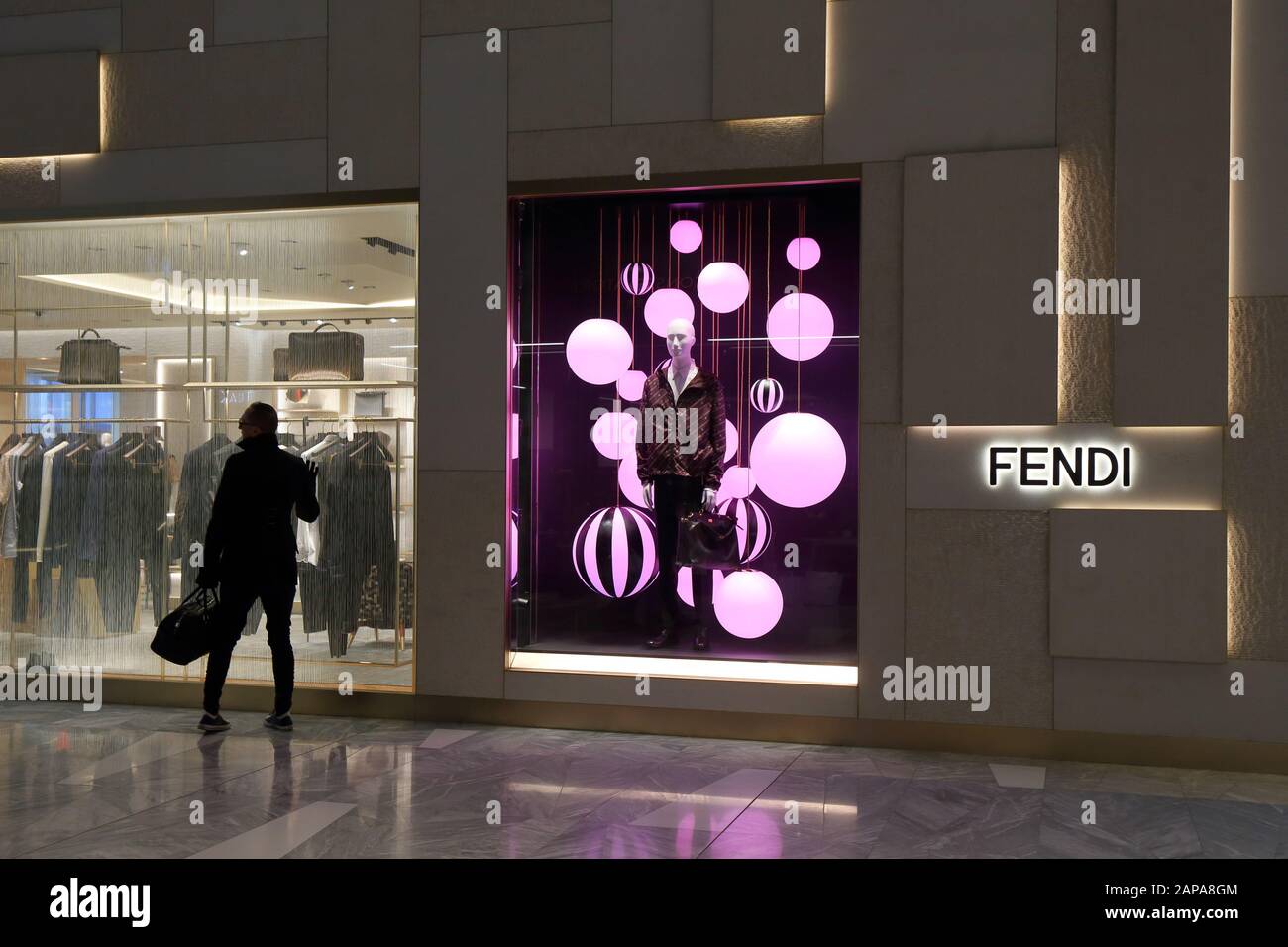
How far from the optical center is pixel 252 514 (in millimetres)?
5422

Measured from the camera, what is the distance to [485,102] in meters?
5.69

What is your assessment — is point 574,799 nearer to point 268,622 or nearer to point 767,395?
point 268,622

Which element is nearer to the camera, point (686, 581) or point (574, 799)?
point (574, 799)

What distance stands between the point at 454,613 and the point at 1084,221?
3401 millimetres

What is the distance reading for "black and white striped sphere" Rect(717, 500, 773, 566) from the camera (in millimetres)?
5664

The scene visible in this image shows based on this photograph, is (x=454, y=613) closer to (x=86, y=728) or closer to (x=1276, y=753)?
(x=86, y=728)

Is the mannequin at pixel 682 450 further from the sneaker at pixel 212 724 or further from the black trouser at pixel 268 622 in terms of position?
the sneaker at pixel 212 724

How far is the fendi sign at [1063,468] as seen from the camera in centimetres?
491

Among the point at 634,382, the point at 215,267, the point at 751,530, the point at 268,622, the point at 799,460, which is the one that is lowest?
the point at 268,622

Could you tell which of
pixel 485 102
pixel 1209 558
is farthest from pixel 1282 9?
pixel 485 102

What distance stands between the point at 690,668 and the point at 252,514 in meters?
2.17

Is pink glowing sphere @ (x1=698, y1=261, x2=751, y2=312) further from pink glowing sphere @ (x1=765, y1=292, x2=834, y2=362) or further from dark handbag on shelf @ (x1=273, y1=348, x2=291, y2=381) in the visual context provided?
dark handbag on shelf @ (x1=273, y1=348, x2=291, y2=381)

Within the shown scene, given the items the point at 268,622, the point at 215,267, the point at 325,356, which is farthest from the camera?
the point at 215,267
